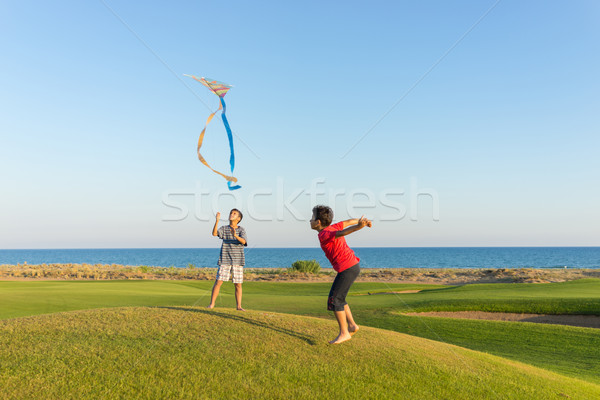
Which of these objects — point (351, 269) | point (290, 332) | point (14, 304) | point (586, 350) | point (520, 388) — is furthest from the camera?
point (14, 304)

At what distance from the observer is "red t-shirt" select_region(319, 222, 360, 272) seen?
21.6ft

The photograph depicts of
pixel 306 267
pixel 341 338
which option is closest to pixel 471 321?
pixel 341 338

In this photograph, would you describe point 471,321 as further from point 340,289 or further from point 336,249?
point 336,249

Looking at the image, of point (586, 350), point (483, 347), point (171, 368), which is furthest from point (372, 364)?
point (586, 350)

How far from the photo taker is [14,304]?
15.6 m

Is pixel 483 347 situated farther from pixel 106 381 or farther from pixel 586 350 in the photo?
pixel 106 381

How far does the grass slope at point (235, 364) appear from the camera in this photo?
200 inches

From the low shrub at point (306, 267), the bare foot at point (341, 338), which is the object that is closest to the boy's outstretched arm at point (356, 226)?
the bare foot at point (341, 338)

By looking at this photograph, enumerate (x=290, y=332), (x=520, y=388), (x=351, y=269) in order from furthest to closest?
1. (x=290, y=332)
2. (x=351, y=269)
3. (x=520, y=388)

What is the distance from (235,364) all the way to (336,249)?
7.47ft

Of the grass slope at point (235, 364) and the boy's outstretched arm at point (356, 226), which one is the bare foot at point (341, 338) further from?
the boy's outstretched arm at point (356, 226)

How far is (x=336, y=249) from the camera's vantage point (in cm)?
666

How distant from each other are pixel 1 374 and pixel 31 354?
2.08ft

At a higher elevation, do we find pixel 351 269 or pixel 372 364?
pixel 351 269
